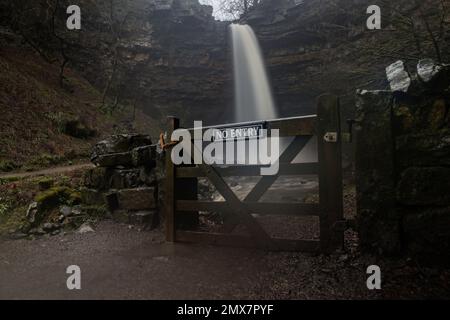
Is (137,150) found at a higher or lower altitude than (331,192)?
higher

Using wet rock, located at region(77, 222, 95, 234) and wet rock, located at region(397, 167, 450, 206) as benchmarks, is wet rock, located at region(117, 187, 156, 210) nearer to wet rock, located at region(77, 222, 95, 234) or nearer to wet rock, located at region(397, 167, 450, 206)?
wet rock, located at region(77, 222, 95, 234)

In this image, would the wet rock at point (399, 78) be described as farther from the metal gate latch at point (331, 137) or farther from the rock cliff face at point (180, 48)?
the rock cliff face at point (180, 48)

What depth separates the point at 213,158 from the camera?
15.8ft

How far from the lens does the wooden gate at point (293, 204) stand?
3779 mm

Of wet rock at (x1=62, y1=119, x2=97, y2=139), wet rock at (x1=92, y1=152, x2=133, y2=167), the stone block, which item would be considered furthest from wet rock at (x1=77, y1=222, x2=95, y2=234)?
wet rock at (x1=62, y1=119, x2=97, y2=139)

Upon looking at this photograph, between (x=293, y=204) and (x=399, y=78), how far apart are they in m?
1.90

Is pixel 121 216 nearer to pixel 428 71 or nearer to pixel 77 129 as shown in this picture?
pixel 428 71

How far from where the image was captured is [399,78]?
3484 millimetres

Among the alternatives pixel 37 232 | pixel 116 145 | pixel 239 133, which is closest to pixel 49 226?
pixel 37 232

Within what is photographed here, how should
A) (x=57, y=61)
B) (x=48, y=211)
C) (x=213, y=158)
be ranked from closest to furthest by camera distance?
(x=213, y=158)
(x=48, y=211)
(x=57, y=61)

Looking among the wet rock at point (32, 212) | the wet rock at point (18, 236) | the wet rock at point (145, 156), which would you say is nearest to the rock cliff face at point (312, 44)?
the wet rock at point (145, 156)
